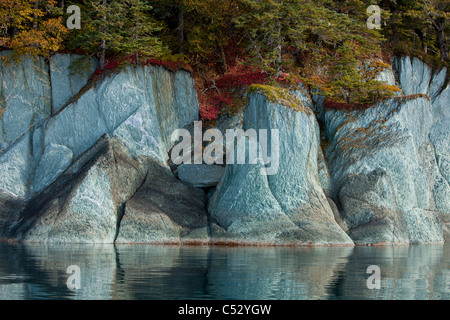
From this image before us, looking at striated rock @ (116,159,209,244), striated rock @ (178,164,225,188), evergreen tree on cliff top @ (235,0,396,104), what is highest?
evergreen tree on cliff top @ (235,0,396,104)

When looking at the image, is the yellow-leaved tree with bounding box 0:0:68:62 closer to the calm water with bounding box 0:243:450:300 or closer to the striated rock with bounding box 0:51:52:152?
the striated rock with bounding box 0:51:52:152

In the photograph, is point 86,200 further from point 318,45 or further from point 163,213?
point 318,45

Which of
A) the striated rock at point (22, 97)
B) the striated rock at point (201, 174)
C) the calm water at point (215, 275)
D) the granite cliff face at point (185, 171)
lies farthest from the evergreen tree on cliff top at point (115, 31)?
the calm water at point (215, 275)

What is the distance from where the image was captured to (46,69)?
31.7 metres

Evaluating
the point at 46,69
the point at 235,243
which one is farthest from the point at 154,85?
the point at 235,243

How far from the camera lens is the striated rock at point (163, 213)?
2488 cm

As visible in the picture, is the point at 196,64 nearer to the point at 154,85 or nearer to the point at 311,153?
the point at 154,85

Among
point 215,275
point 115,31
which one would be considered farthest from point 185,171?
point 215,275

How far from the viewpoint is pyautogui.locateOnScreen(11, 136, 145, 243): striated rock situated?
24062 millimetres

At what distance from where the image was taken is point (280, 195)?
25922 mm

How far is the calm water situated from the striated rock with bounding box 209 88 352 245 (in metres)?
4.19

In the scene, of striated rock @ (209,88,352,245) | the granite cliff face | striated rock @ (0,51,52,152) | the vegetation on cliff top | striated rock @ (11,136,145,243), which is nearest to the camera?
striated rock @ (11,136,145,243)

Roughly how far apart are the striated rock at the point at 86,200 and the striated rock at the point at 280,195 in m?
4.57

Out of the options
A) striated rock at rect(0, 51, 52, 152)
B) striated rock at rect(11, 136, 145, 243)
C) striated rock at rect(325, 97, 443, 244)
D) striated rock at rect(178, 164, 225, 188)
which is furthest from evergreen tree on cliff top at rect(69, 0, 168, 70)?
striated rock at rect(325, 97, 443, 244)
